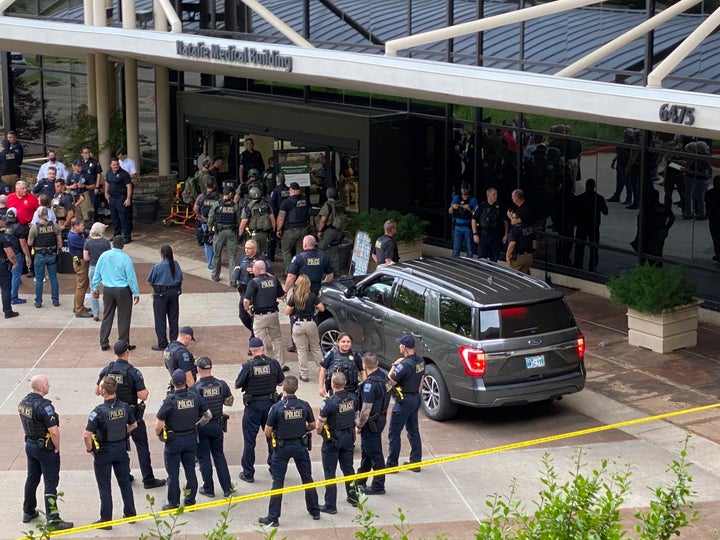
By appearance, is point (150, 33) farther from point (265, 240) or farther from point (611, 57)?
point (611, 57)

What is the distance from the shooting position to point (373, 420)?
11.6 metres

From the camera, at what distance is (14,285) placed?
18.6 meters

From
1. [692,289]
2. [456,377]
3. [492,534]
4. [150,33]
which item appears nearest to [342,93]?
[150,33]

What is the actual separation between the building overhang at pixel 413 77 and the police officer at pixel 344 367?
13.5 feet

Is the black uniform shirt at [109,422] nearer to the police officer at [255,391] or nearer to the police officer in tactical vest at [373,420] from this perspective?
the police officer at [255,391]

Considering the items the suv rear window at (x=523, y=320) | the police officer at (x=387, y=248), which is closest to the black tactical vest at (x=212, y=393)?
the suv rear window at (x=523, y=320)

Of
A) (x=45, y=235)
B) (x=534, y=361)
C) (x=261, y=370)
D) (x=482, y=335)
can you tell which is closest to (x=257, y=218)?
(x=45, y=235)

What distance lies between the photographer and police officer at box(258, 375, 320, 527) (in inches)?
428

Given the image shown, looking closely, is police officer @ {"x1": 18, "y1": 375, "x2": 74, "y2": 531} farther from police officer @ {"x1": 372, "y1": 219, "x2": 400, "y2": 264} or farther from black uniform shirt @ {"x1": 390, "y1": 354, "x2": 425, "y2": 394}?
police officer @ {"x1": 372, "y1": 219, "x2": 400, "y2": 264}

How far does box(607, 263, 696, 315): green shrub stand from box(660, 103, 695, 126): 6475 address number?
3.08m

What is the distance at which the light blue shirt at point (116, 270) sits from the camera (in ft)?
52.3

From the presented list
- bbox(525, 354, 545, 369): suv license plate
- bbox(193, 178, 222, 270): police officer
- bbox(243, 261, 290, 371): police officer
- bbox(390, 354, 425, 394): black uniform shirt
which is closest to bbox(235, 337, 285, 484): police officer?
bbox(390, 354, 425, 394): black uniform shirt

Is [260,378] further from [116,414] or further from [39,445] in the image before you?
[39,445]

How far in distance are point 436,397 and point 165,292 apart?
4188 millimetres
